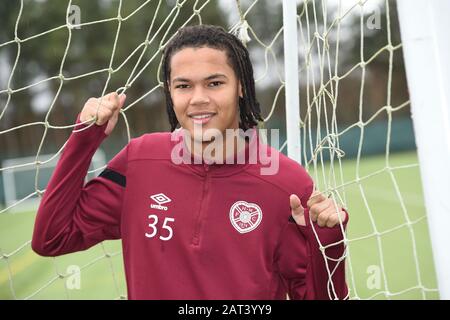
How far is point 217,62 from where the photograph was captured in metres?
1.35

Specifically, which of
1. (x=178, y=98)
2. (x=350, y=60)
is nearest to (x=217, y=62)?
(x=178, y=98)

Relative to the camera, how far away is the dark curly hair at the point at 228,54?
4.50 feet

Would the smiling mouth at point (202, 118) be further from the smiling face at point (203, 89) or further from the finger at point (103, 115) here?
the finger at point (103, 115)

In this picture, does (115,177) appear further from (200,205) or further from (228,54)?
(228,54)

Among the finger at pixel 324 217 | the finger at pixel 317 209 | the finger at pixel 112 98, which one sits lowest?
the finger at pixel 324 217

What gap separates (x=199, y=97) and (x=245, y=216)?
273 millimetres

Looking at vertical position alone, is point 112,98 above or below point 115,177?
above

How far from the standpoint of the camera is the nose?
4.26 ft

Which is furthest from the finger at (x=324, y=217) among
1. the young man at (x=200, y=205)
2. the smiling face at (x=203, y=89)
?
the smiling face at (x=203, y=89)

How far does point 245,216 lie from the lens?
4.40 ft

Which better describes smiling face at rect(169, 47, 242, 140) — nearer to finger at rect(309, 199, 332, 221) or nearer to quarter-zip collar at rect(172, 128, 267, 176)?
quarter-zip collar at rect(172, 128, 267, 176)

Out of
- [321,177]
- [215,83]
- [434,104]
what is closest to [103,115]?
[215,83]

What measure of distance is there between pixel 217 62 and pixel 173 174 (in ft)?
0.87
